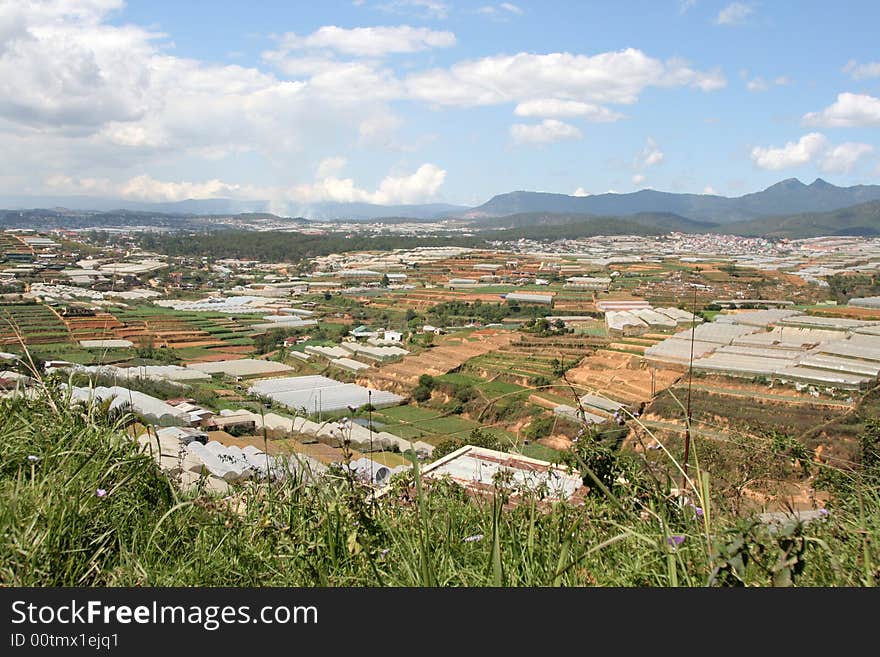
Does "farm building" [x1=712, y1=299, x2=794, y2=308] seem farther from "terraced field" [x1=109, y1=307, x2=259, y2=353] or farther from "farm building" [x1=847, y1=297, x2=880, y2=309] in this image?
"terraced field" [x1=109, y1=307, x2=259, y2=353]

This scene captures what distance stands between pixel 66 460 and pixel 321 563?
0.77m

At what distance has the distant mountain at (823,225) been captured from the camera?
88188 mm

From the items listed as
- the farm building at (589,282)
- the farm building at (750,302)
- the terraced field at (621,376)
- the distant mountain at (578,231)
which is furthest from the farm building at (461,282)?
the distant mountain at (578,231)

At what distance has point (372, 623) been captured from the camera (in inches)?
37.0

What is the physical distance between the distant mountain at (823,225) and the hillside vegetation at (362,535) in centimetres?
9547

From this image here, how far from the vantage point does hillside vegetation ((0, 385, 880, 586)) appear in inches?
47.4

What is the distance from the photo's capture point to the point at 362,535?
4.65ft

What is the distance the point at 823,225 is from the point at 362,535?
109 metres

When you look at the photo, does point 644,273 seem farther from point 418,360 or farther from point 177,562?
point 177,562

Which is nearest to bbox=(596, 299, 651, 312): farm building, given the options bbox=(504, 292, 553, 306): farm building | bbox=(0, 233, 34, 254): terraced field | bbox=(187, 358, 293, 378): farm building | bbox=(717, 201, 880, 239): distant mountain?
bbox=(504, 292, 553, 306): farm building

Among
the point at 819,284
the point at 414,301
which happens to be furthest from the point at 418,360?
the point at 819,284

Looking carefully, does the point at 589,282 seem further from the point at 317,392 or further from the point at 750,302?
the point at 317,392

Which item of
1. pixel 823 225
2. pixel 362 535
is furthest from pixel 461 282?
pixel 823 225

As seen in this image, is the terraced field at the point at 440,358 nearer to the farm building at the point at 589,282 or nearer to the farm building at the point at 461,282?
the farm building at the point at 589,282
